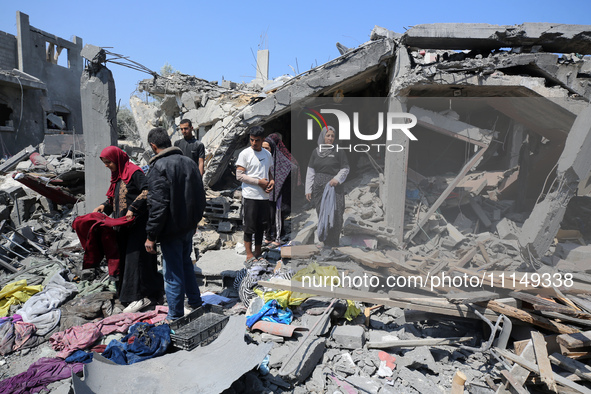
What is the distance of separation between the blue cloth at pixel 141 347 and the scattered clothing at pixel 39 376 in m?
0.29

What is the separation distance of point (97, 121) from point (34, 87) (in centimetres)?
1277

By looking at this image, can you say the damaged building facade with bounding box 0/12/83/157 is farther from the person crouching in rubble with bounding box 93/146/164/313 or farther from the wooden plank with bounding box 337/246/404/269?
the wooden plank with bounding box 337/246/404/269

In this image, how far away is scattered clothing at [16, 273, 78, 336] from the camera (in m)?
3.65

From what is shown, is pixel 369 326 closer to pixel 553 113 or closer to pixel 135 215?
pixel 135 215

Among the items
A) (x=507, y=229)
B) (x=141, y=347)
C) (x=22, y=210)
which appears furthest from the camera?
(x=22, y=210)

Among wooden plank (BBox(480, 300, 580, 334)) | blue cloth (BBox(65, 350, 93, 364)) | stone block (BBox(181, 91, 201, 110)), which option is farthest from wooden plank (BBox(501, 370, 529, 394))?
stone block (BBox(181, 91, 201, 110))

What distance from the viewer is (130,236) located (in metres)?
3.90

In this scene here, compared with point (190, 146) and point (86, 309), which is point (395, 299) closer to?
point (86, 309)

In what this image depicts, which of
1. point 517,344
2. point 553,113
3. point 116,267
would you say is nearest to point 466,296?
point 517,344

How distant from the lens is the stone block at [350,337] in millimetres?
3295

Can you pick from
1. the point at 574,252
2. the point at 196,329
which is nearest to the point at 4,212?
the point at 196,329

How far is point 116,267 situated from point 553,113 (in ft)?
23.4

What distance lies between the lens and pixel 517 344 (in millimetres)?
2982

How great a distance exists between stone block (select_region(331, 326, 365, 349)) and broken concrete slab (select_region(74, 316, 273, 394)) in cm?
88
